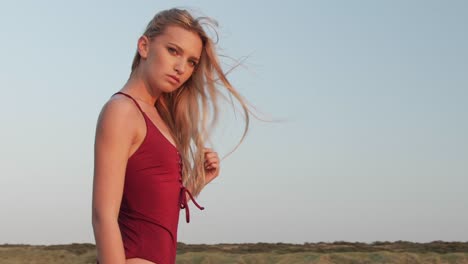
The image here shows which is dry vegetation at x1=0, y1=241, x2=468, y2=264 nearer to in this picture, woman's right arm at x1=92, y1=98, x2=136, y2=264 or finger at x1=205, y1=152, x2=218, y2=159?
finger at x1=205, y1=152, x2=218, y2=159

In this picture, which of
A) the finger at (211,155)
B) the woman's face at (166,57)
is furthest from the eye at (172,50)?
the finger at (211,155)

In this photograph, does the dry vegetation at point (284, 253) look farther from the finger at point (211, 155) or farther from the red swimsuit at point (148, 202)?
the red swimsuit at point (148, 202)

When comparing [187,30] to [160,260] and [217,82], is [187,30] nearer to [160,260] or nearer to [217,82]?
[217,82]

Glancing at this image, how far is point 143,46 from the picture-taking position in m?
3.08

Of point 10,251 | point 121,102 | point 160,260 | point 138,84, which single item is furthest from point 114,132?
point 10,251

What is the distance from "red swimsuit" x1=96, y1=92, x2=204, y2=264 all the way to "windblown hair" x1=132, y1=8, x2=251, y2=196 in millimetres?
264

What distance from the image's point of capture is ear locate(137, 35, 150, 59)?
121 inches

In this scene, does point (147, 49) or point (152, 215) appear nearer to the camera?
point (152, 215)

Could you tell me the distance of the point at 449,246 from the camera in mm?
12055

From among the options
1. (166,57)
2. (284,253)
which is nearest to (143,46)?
(166,57)

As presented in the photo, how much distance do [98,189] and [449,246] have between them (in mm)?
10541

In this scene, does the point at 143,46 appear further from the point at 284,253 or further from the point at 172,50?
the point at 284,253

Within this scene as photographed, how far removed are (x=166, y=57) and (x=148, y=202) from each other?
685mm

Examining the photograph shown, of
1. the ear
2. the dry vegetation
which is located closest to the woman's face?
the ear
